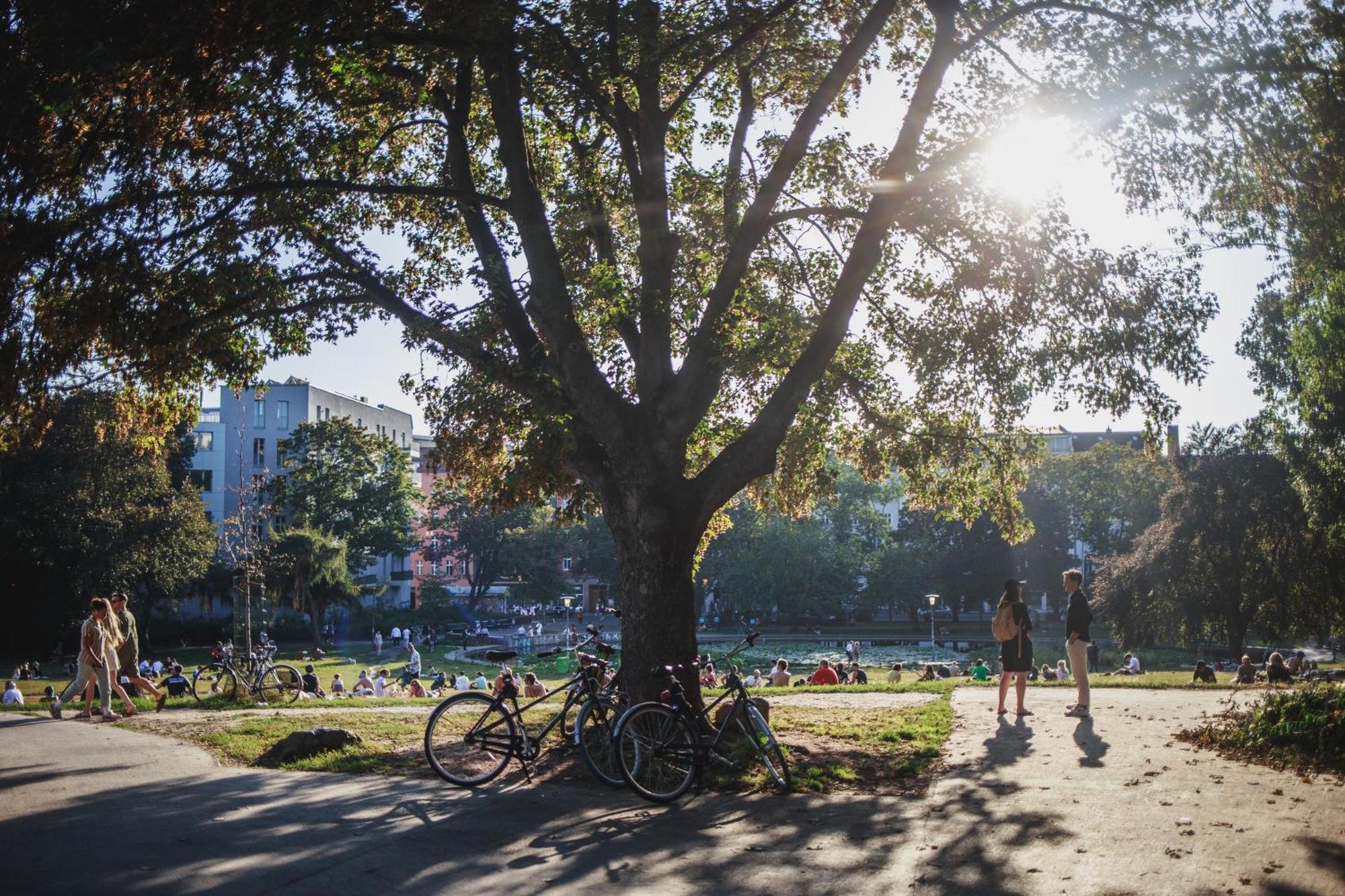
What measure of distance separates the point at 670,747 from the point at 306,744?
3.97 metres

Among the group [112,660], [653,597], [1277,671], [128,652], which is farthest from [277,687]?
[1277,671]

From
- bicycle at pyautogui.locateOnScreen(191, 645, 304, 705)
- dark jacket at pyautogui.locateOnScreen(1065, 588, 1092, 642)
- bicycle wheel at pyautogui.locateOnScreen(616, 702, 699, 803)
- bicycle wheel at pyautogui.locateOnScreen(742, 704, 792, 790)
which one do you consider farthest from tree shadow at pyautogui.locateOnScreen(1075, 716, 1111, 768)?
bicycle at pyautogui.locateOnScreen(191, 645, 304, 705)

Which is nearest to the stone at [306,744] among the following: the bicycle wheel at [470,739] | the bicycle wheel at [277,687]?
the bicycle wheel at [470,739]

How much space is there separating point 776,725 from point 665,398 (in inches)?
163

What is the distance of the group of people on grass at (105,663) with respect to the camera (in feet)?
46.3

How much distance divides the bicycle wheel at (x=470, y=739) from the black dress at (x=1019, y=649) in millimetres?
6598

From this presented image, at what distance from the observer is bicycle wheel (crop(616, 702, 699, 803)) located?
823 centimetres

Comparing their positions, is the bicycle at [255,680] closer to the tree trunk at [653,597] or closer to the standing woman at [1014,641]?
the tree trunk at [653,597]

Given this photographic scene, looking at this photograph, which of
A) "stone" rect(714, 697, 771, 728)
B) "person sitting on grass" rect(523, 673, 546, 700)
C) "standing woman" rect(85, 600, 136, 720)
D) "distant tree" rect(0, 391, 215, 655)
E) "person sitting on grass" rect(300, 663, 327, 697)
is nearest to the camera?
"stone" rect(714, 697, 771, 728)

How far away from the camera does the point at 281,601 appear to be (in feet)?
211

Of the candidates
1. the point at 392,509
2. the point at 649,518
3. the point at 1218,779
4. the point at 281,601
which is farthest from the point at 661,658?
the point at 392,509

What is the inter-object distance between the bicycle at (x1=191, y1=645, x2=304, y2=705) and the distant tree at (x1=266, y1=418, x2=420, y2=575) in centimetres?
4743

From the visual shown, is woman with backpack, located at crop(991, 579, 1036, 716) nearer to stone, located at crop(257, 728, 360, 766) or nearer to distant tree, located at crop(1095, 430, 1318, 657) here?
stone, located at crop(257, 728, 360, 766)

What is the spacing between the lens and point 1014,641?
42.7 feet
